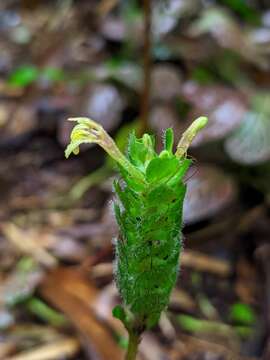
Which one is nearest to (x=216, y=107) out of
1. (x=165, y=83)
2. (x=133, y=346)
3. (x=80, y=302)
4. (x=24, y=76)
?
(x=165, y=83)

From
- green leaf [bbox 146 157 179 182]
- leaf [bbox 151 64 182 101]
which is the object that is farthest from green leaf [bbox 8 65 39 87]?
green leaf [bbox 146 157 179 182]

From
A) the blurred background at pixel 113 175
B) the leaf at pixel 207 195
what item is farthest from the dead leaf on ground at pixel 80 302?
the leaf at pixel 207 195

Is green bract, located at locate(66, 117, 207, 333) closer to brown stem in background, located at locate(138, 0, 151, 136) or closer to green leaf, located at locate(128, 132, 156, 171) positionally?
green leaf, located at locate(128, 132, 156, 171)

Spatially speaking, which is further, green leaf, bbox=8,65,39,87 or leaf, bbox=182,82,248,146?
green leaf, bbox=8,65,39,87

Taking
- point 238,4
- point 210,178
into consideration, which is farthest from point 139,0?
point 210,178

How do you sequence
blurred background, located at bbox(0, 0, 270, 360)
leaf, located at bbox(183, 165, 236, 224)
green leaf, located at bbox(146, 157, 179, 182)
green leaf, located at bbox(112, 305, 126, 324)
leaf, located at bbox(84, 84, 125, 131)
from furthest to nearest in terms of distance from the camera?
leaf, located at bbox(84, 84, 125, 131) < leaf, located at bbox(183, 165, 236, 224) < blurred background, located at bbox(0, 0, 270, 360) < green leaf, located at bbox(112, 305, 126, 324) < green leaf, located at bbox(146, 157, 179, 182)
